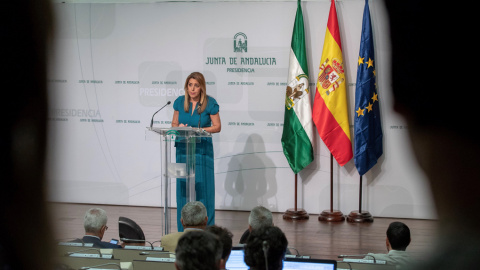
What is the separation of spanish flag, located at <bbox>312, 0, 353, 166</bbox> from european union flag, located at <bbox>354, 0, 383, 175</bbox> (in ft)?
0.58

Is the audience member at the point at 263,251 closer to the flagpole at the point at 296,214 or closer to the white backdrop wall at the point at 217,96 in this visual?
the flagpole at the point at 296,214

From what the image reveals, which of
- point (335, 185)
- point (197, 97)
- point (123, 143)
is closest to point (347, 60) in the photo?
point (335, 185)

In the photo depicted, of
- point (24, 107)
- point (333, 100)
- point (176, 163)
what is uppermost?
point (333, 100)

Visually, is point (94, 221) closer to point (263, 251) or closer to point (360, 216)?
point (263, 251)

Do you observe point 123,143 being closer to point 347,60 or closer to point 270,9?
point 270,9

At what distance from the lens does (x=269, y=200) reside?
7.73 metres

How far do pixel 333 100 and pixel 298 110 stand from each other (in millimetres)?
438

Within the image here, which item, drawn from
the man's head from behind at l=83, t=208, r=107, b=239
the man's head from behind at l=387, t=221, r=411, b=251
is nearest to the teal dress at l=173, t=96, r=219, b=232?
the man's head from behind at l=83, t=208, r=107, b=239

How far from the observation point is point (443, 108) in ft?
1.05

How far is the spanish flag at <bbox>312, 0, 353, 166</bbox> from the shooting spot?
23.5 ft

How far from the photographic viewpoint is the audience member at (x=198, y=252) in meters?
1.80

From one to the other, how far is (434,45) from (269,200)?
24.5 feet

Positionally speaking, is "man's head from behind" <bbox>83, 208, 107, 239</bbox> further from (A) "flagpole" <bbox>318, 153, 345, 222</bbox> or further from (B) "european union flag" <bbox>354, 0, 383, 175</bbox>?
(B) "european union flag" <bbox>354, 0, 383, 175</bbox>

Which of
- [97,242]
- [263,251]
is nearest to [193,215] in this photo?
[97,242]
